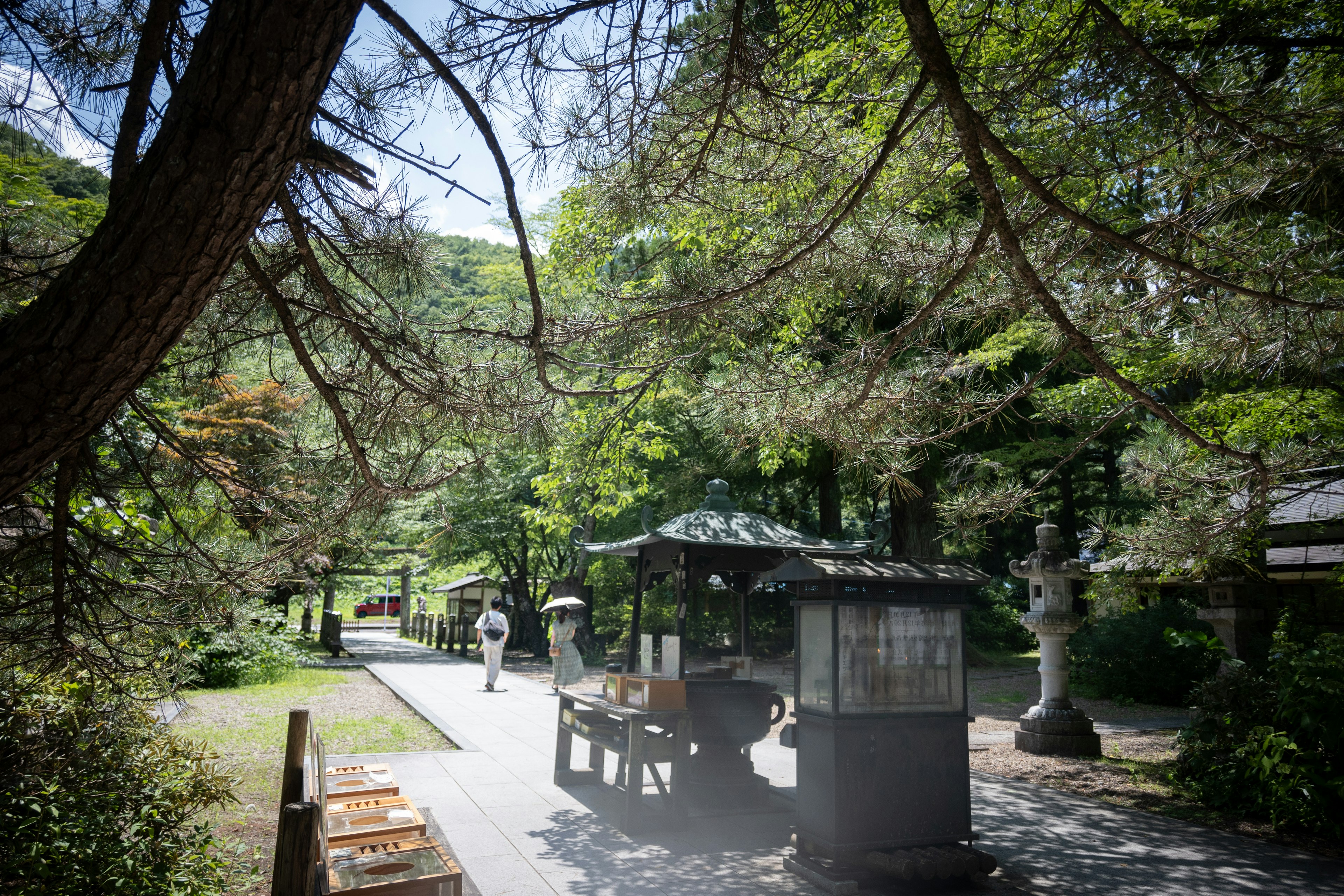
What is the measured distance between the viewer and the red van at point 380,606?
169 feet

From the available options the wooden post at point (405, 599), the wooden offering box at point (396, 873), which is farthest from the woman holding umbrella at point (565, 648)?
the wooden post at point (405, 599)

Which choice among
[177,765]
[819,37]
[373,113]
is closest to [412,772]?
[177,765]

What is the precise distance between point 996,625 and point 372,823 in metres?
25.3

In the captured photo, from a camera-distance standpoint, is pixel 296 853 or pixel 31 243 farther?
pixel 31 243

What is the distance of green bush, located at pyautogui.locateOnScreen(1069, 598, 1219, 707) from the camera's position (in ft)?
48.6

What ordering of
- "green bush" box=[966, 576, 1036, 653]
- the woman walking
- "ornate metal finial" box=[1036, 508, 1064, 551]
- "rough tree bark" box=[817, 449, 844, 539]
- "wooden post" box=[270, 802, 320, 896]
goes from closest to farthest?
"wooden post" box=[270, 802, 320, 896] → "ornate metal finial" box=[1036, 508, 1064, 551] → the woman walking → "rough tree bark" box=[817, 449, 844, 539] → "green bush" box=[966, 576, 1036, 653]

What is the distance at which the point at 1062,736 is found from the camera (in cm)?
972

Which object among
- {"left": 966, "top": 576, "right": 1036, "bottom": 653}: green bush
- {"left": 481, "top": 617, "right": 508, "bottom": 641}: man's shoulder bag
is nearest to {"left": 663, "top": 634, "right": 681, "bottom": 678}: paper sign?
{"left": 481, "top": 617, "right": 508, "bottom": 641}: man's shoulder bag

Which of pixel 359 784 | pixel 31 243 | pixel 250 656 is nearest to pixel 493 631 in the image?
pixel 250 656

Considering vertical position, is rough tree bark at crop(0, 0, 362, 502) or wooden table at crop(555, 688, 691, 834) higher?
rough tree bark at crop(0, 0, 362, 502)

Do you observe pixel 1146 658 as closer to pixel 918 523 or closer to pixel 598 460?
pixel 918 523

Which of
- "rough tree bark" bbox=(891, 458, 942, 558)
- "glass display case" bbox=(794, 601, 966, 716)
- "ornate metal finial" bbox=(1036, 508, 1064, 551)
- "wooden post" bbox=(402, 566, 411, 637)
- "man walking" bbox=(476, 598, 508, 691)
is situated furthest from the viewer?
"wooden post" bbox=(402, 566, 411, 637)

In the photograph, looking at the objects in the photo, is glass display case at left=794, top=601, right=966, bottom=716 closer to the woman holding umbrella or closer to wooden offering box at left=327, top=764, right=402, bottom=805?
wooden offering box at left=327, top=764, right=402, bottom=805

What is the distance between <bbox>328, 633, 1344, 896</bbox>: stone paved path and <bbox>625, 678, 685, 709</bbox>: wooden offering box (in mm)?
917
